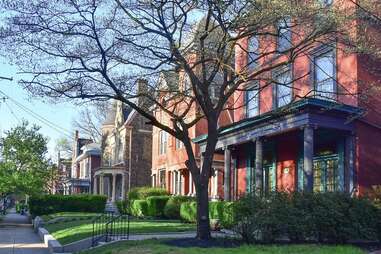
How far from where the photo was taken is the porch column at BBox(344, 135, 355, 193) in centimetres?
2089

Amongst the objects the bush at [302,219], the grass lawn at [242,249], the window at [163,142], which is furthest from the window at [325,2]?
the window at [163,142]

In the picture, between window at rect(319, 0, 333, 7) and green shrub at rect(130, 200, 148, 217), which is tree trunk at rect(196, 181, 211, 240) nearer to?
window at rect(319, 0, 333, 7)

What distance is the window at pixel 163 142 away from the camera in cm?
4472

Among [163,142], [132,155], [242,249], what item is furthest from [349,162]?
[132,155]

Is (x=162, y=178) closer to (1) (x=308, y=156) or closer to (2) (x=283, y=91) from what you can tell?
(2) (x=283, y=91)

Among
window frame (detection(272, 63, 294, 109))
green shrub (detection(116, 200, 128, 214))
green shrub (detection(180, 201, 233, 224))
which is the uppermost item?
window frame (detection(272, 63, 294, 109))

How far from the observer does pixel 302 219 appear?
1460 centimetres

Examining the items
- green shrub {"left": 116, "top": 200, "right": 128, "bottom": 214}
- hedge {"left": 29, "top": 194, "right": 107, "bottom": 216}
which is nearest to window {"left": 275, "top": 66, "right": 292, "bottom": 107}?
green shrub {"left": 116, "top": 200, "right": 128, "bottom": 214}

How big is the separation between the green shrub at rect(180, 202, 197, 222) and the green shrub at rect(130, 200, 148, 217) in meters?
7.99

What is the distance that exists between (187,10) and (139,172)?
39.9 metres

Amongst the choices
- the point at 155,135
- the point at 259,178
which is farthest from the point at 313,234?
the point at 155,135

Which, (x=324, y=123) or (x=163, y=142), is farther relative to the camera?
(x=163, y=142)

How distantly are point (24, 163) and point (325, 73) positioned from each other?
25.7 metres

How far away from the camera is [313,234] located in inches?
579
